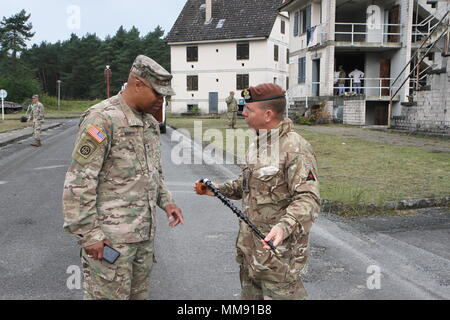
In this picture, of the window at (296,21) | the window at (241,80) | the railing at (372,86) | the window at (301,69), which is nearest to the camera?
the railing at (372,86)

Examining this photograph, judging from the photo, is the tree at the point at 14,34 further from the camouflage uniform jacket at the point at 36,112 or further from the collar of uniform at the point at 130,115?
the collar of uniform at the point at 130,115

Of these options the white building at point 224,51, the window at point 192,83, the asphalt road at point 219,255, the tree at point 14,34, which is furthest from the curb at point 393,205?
the tree at point 14,34

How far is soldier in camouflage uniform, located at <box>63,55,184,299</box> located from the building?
75.0ft

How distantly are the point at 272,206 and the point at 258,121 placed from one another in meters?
0.56

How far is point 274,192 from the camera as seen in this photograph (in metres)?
2.87

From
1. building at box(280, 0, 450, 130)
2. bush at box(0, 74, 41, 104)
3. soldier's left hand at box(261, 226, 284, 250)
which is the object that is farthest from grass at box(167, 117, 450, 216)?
bush at box(0, 74, 41, 104)

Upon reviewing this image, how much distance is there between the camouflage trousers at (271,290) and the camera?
111 inches

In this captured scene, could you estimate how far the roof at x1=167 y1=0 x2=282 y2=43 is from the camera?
45500mm

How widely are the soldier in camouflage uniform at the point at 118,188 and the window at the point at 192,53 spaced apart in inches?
1806

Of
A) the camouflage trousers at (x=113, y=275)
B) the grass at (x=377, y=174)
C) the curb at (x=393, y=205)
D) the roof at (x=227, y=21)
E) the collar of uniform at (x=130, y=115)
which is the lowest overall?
the curb at (x=393, y=205)

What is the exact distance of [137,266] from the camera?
2908 mm

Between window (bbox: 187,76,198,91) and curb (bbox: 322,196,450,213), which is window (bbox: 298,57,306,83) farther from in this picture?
curb (bbox: 322,196,450,213)

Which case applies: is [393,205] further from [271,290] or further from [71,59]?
[71,59]

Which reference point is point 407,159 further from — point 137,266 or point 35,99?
point 35,99
